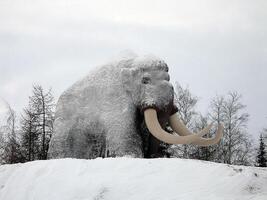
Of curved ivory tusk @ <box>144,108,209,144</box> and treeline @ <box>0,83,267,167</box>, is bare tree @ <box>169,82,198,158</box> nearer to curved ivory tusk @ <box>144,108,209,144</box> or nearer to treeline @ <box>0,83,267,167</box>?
treeline @ <box>0,83,267,167</box>

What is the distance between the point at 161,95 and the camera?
10.9 m

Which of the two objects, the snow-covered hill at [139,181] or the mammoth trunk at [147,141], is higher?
the mammoth trunk at [147,141]

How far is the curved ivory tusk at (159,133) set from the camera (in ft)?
33.3

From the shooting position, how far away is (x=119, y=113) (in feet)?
35.3

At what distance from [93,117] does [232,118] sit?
13.9 meters

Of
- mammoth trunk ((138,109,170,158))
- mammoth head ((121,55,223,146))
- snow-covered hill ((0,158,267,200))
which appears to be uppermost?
mammoth head ((121,55,223,146))

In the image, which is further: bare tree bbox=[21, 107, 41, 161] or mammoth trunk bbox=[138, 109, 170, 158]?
bare tree bbox=[21, 107, 41, 161]

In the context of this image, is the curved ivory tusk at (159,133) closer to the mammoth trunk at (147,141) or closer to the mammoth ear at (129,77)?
the mammoth trunk at (147,141)

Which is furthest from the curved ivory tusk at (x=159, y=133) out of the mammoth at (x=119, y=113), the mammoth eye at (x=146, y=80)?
the mammoth eye at (x=146, y=80)

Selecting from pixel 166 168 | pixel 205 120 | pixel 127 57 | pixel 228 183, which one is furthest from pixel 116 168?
pixel 205 120

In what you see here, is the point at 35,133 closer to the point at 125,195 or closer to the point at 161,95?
the point at 161,95

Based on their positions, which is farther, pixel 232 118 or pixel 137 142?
pixel 232 118

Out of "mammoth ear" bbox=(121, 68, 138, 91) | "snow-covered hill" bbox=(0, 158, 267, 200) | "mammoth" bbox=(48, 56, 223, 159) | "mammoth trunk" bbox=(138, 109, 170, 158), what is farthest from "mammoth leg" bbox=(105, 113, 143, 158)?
"snow-covered hill" bbox=(0, 158, 267, 200)

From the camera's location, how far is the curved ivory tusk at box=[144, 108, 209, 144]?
10.1 metres
